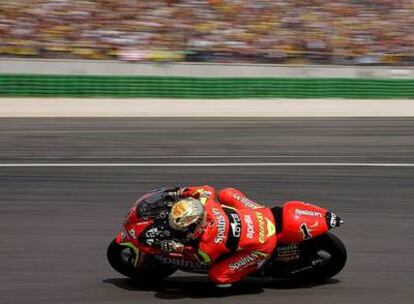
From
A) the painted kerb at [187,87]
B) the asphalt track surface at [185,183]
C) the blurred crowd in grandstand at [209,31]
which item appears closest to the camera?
the asphalt track surface at [185,183]

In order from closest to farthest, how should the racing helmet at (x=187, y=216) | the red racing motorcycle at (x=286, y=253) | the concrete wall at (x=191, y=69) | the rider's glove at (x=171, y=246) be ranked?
the racing helmet at (x=187, y=216), the rider's glove at (x=171, y=246), the red racing motorcycle at (x=286, y=253), the concrete wall at (x=191, y=69)

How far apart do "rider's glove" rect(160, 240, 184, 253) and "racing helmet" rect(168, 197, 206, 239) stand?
13cm

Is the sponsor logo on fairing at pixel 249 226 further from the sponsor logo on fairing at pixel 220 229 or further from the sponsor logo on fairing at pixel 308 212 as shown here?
the sponsor logo on fairing at pixel 308 212

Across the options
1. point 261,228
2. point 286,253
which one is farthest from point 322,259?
point 261,228

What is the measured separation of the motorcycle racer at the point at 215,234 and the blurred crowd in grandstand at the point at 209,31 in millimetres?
13985

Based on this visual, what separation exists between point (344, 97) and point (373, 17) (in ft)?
16.0

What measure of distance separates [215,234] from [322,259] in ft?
3.74

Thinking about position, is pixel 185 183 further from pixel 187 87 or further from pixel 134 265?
pixel 187 87

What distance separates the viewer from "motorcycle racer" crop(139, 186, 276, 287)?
5648 millimetres

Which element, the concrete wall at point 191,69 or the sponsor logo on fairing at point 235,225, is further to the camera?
the concrete wall at point 191,69

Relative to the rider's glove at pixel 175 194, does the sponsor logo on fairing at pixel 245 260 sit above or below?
below

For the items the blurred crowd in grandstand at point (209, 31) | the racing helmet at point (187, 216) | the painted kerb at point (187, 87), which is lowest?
the painted kerb at point (187, 87)

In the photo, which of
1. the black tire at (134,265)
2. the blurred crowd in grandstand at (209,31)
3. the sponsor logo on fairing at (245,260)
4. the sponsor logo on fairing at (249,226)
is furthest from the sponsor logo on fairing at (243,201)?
the blurred crowd in grandstand at (209,31)

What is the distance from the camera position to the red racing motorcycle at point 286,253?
5.98 meters
